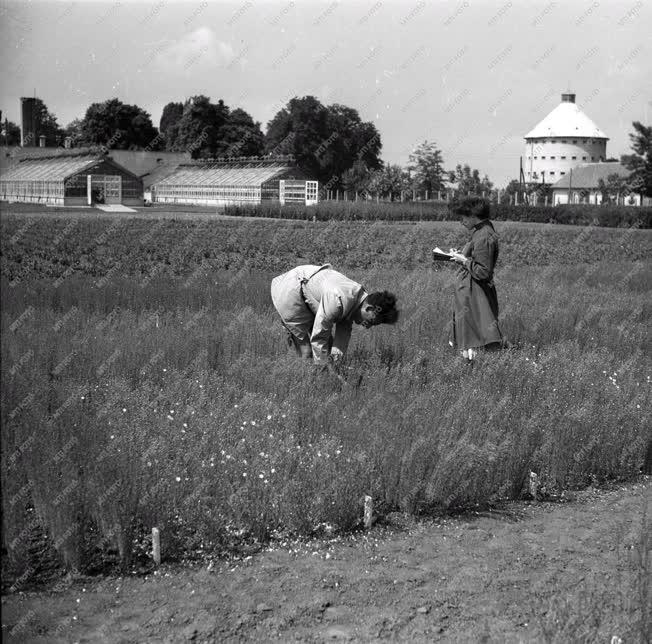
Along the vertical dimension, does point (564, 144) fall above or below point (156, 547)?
above

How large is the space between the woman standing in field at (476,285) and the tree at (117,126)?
56.1 m

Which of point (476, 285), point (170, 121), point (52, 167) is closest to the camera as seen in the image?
point (476, 285)

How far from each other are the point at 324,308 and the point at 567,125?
470ft

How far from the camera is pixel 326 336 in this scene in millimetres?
7168

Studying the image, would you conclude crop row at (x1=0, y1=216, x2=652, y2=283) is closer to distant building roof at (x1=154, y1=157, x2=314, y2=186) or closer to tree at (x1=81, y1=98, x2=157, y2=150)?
distant building roof at (x1=154, y1=157, x2=314, y2=186)

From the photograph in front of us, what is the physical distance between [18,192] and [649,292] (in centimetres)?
3347

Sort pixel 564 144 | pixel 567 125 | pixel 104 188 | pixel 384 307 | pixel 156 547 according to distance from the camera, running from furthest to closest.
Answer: pixel 567 125 → pixel 564 144 → pixel 104 188 → pixel 384 307 → pixel 156 547

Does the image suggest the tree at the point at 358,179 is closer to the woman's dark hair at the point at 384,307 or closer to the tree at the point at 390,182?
the tree at the point at 390,182

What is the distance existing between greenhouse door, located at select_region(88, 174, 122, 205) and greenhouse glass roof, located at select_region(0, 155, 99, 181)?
1.26 metres

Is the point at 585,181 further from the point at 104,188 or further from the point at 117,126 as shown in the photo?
the point at 104,188

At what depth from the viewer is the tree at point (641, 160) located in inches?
2534

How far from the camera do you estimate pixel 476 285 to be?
28.8ft

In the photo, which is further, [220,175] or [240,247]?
[220,175]

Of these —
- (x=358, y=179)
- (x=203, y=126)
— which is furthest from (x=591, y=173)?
(x=203, y=126)
